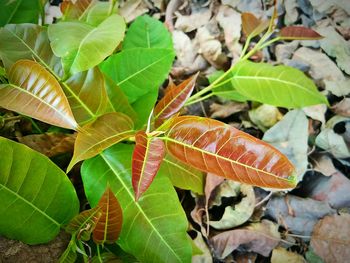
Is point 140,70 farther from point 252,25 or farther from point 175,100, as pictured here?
point 252,25

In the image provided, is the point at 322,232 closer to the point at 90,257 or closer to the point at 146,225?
the point at 146,225

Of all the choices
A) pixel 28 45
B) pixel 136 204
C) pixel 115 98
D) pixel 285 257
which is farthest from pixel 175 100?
pixel 285 257

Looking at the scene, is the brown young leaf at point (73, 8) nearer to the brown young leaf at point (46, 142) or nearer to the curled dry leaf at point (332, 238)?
the brown young leaf at point (46, 142)

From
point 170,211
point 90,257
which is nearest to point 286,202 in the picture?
point 170,211

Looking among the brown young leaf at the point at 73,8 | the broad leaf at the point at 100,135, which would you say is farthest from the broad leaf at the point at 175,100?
the brown young leaf at the point at 73,8

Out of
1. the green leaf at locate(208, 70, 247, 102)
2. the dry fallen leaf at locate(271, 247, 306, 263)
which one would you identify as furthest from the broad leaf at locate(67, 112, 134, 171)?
the dry fallen leaf at locate(271, 247, 306, 263)
